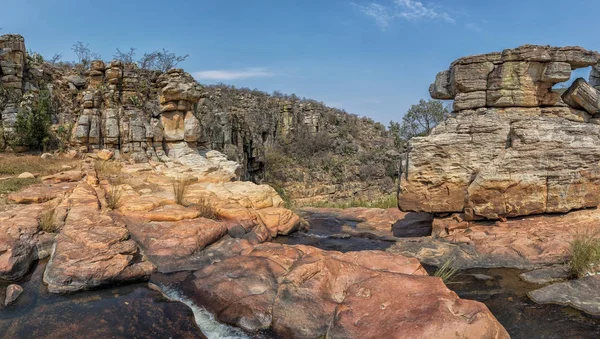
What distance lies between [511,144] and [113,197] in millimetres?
7997

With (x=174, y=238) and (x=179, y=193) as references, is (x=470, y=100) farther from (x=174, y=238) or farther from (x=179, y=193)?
(x=174, y=238)

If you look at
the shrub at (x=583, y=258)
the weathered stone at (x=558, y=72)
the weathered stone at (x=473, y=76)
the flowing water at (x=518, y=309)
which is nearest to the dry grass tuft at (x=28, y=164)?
the flowing water at (x=518, y=309)

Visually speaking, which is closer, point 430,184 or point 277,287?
Answer: point 277,287

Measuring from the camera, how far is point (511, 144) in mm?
7672


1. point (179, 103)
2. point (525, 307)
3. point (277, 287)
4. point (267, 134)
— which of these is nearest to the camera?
point (277, 287)

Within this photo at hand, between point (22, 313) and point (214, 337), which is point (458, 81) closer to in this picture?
point (214, 337)

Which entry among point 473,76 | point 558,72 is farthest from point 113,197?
point 558,72

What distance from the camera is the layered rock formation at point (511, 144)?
733 centimetres

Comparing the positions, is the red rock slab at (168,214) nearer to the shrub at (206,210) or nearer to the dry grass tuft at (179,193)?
the shrub at (206,210)

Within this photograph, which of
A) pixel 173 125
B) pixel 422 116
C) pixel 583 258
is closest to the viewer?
pixel 583 258

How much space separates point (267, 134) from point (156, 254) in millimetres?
28304

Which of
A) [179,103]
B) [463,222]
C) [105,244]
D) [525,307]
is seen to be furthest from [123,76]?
[525,307]

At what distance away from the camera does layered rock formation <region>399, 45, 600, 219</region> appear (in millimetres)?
7328

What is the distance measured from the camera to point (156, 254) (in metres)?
5.52
